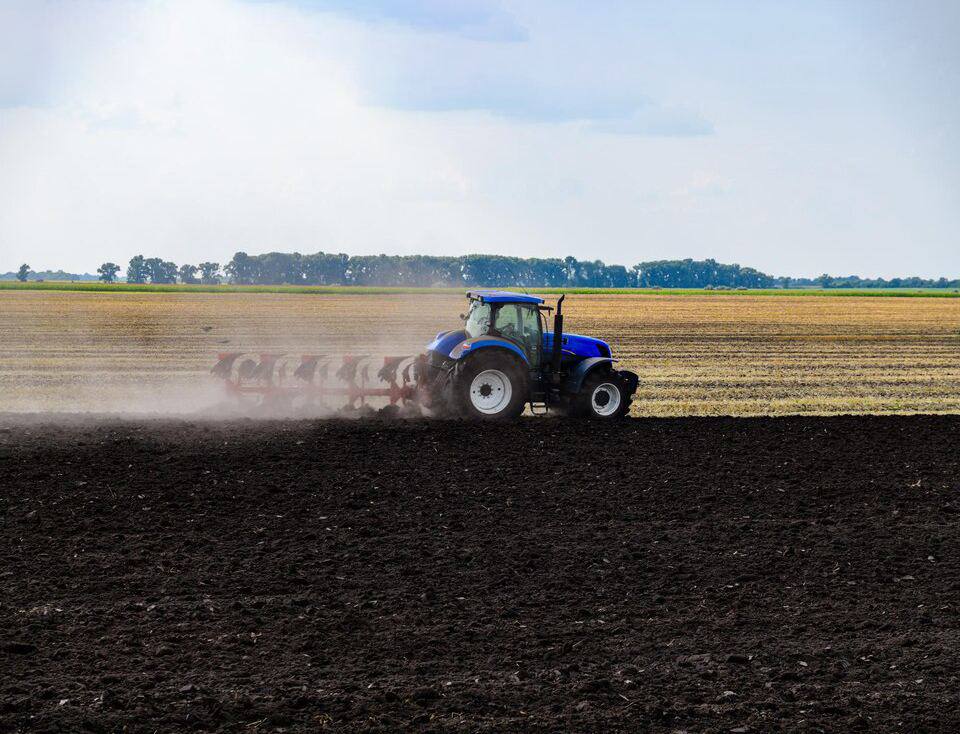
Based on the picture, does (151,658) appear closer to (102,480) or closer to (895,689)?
(895,689)

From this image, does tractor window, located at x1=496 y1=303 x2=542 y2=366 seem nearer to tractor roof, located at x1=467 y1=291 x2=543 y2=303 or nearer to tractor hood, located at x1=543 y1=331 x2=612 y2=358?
tractor roof, located at x1=467 y1=291 x2=543 y2=303

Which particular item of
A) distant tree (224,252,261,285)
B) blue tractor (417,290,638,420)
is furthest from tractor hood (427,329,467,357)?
distant tree (224,252,261,285)

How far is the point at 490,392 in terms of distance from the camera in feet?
55.3

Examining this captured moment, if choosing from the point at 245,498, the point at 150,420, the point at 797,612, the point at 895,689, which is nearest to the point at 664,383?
the point at 150,420

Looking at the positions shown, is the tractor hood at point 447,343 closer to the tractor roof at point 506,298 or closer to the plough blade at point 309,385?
the plough blade at point 309,385

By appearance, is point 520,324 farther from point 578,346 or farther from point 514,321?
point 578,346

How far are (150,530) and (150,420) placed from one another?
6.84 metres

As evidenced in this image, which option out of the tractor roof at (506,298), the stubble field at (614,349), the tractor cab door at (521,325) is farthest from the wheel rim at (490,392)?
the stubble field at (614,349)

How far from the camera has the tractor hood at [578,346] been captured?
17.3m

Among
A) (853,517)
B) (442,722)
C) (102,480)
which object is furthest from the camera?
(102,480)

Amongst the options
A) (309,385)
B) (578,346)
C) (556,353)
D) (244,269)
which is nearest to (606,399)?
(578,346)

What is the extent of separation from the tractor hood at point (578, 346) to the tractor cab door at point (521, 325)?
464mm

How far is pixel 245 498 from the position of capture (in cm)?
1180

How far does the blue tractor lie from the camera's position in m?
16.5
